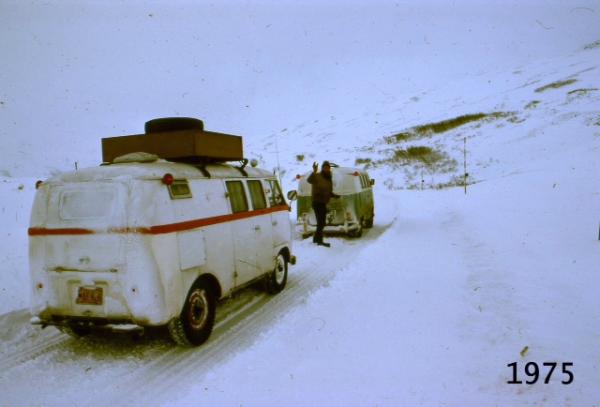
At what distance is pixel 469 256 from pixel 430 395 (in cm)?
571

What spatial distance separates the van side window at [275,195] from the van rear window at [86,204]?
10.8 feet

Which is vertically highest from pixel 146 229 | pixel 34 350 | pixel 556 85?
pixel 556 85

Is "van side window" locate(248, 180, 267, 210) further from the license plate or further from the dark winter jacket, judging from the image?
the dark winter jacket

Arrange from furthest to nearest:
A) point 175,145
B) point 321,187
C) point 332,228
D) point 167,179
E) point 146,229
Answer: point 332,228, point 321,187, point 175,145, point 167,179, point 146,229

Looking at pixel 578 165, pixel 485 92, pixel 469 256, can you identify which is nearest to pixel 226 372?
pixel 469 256

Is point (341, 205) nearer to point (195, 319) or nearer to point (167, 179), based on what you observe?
point (195, 319)

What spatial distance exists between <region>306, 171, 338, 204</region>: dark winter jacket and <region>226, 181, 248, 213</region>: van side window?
4948 millimetres

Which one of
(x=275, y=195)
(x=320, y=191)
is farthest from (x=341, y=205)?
(x=275, y=195)

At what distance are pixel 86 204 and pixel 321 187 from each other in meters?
7.34

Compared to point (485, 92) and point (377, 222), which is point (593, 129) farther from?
point (485, 92)

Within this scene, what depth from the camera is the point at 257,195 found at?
720 centimetres

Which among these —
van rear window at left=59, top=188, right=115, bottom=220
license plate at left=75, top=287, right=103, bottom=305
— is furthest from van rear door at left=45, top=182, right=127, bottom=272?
license plate at left=75, top=287, right=103, bottom=305

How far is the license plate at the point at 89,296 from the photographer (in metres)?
4.75

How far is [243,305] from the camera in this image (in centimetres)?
704
